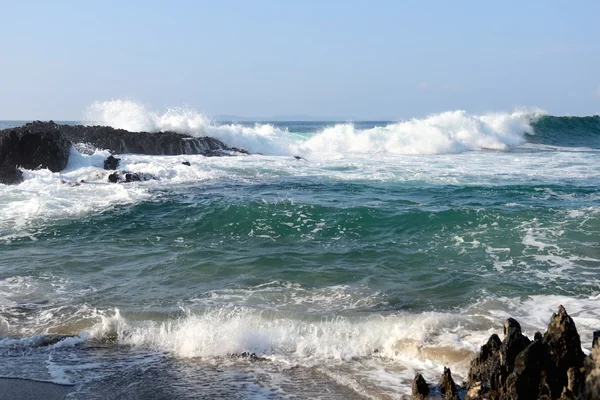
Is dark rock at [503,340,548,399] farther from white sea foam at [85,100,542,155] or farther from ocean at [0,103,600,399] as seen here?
white sea foam at [85,100,542,155]

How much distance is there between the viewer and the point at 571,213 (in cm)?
1412

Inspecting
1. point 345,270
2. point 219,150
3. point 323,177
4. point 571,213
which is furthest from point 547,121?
point 345,270

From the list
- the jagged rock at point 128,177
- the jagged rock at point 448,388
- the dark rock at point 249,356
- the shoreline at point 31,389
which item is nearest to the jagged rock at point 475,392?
the jagged rock at point 448,388

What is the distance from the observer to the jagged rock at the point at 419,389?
207 inches

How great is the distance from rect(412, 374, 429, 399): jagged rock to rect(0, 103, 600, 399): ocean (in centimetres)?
34

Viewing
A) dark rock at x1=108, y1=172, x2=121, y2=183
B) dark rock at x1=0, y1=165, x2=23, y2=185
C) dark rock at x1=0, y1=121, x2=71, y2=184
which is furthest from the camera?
dark rock at x1=0, y1=121, x2=71, y2=184

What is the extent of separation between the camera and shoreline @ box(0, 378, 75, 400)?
555 centimetres

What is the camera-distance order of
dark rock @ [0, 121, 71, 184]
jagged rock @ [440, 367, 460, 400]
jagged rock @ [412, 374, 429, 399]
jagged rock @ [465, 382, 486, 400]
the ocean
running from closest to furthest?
jagged rock @ [465, 382, 486, 400] → jagged rock @ [440, 367, 460, 400] → jagged rock @ [412, 374, 429, 399] → the ocean → dark rock @ [0, 121, 71, 184]

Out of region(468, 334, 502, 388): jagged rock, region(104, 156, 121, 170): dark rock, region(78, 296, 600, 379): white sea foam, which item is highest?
region(104, 156, 121, 170): dark rock

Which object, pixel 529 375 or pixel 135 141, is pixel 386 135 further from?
pixel 529 375

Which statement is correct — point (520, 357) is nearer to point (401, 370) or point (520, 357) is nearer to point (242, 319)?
point (401, 370)

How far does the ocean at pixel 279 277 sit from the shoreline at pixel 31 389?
14 centimetres

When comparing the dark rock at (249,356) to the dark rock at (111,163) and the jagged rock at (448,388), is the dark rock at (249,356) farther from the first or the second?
the dark rock at (111,163)

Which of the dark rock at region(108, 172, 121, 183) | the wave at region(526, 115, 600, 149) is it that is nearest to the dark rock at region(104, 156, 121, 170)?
the dark rock at region(108, 172, 121, 183)
